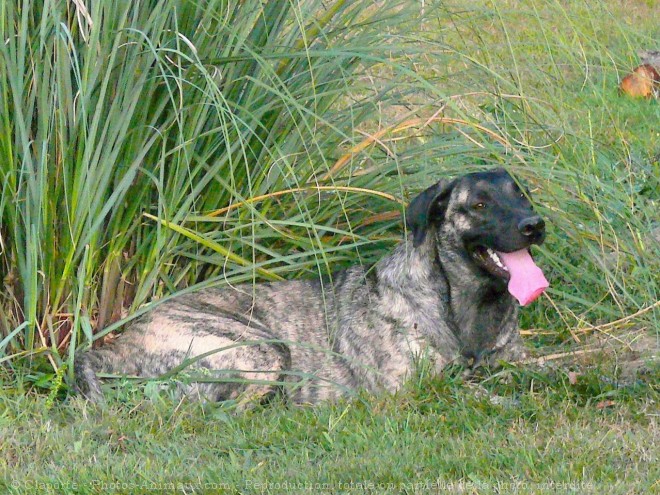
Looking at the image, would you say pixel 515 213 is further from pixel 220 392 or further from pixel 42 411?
pixel 42 411

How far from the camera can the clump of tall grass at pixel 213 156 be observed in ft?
15.8

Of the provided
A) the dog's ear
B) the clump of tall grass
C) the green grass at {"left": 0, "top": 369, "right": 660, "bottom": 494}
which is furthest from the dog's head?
the green grass at {"left": 0, "top": 369, "right": 660, "bottom": 494}

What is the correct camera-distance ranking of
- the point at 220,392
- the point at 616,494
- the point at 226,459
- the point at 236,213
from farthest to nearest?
the point at 236,213 → the point at 220,392 → the point at 226,459 → the point at 616,494

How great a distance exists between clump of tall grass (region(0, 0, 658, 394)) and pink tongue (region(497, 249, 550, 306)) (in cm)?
31

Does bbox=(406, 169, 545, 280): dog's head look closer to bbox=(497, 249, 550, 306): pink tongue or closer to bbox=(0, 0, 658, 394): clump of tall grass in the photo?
bbox=(497, 249, 550, 306): pink tongue

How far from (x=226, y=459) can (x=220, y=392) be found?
90 cm

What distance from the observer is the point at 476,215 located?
5.35 metres

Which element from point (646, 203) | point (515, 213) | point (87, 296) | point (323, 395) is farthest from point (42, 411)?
point (646, 203)

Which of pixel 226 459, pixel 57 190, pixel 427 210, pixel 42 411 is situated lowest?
pixel 42 411

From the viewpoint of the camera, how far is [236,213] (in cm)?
559

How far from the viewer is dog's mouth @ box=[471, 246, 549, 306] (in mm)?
5078

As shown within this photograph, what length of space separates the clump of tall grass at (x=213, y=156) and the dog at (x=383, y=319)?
0.58 feet

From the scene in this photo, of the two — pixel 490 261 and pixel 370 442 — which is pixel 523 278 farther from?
pixel 370 442

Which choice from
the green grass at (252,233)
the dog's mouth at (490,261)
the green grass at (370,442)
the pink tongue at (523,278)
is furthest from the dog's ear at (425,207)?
the green grass at (370,442)
